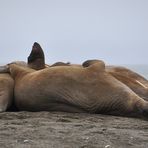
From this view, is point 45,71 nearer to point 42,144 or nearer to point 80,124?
point 80,124

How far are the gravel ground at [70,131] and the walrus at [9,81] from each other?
79 centimetres

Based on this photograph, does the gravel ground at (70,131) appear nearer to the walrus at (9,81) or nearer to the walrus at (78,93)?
the walrus at (78,93)

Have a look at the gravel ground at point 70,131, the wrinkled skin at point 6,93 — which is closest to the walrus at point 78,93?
the wrinkled skin at point 6,93

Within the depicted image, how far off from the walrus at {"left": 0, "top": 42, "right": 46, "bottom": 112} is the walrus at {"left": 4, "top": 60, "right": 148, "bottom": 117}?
13cm

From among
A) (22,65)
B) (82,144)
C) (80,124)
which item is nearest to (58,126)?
(80,124)

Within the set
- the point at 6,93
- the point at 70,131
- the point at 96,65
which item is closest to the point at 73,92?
the point at 96,65

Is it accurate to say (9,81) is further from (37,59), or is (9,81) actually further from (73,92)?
(73,92)

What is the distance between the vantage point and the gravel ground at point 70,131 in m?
5.44

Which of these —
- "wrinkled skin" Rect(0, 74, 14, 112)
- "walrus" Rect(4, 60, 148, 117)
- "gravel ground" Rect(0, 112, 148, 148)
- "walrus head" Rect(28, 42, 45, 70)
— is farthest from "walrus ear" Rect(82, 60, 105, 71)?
"walrus head" Rect(28, 42, 45, 70)

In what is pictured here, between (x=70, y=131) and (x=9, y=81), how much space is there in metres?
3.20

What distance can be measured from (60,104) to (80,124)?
1.59 metres

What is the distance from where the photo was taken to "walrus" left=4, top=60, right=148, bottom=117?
8211mm

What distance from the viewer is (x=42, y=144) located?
211 inches

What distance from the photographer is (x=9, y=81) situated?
9.20m
